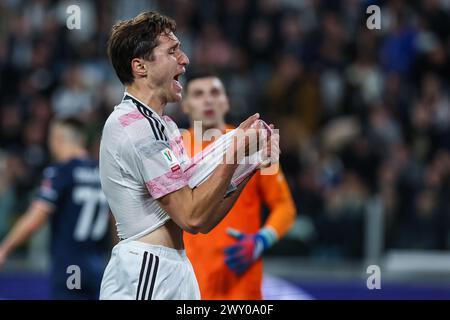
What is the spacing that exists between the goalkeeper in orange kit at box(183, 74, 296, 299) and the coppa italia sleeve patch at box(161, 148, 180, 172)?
5.73 ft

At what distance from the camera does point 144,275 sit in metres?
4.05

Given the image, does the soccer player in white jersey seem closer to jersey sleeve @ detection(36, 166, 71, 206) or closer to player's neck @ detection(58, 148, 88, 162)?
jersey sleeve @ detection(36, 166, 71, 206)

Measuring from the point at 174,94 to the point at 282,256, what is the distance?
6.10 metres

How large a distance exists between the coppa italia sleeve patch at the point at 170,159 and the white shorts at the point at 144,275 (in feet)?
1.16

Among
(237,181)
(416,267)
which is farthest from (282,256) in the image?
(237,181)

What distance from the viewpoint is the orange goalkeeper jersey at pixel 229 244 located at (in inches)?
228

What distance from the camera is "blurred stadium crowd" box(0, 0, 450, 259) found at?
10086 mm

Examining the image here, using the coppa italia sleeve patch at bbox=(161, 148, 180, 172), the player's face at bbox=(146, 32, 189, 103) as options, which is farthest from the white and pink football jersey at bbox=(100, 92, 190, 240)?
the player's face at bbox=(146, 32, 189, 103)

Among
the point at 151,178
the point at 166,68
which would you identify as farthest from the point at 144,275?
the point at 166,68

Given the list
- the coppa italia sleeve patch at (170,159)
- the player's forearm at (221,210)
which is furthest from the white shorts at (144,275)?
the coppa italia sleeve patch at (170,159)

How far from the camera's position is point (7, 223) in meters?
10.2

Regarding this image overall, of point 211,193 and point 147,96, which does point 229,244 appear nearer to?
point 147,96

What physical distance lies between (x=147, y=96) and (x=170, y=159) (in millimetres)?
354
